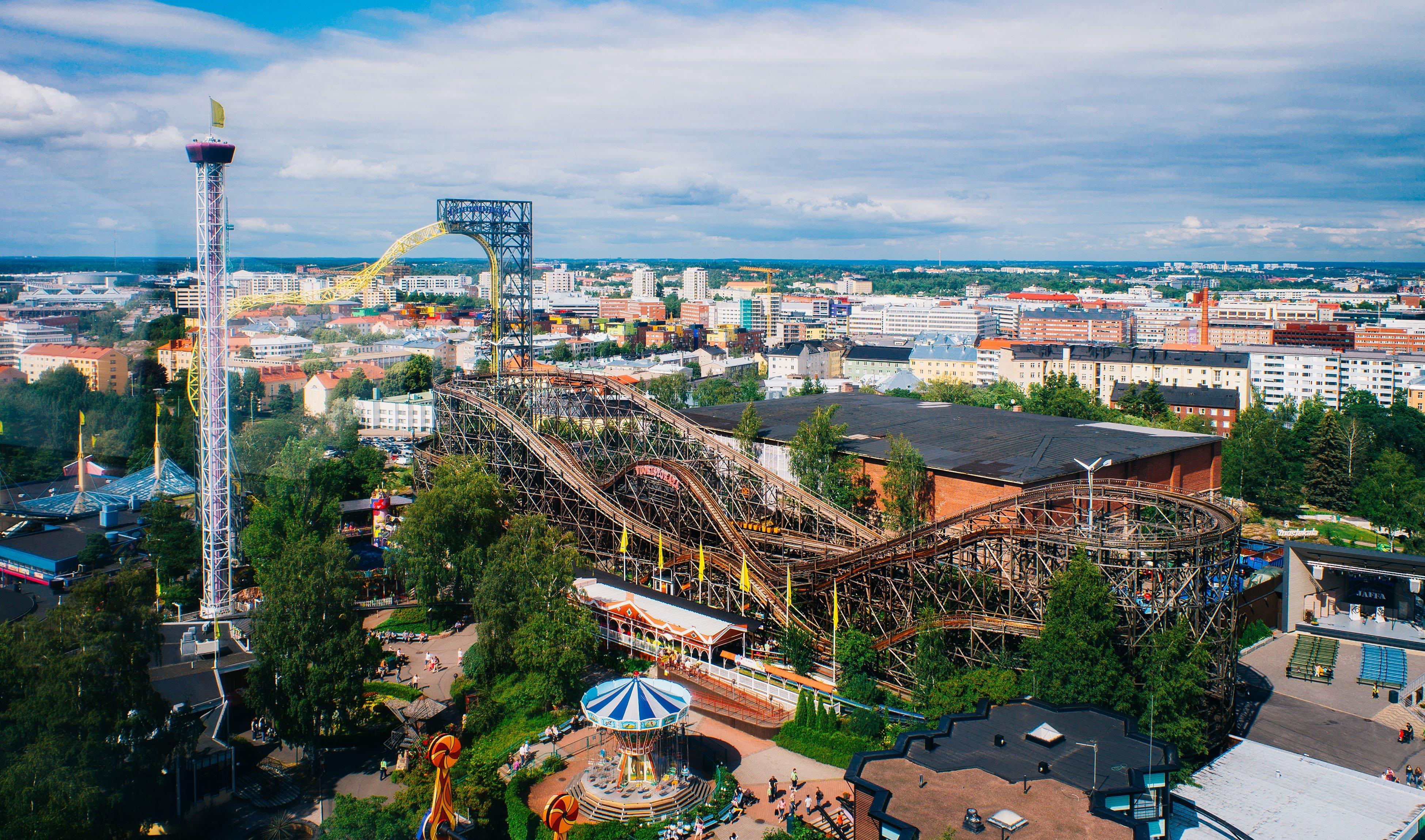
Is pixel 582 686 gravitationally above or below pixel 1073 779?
below

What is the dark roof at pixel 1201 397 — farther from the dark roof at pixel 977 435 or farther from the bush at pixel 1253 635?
the bush at pixel 1253 635

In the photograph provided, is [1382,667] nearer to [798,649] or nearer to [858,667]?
[858,667]

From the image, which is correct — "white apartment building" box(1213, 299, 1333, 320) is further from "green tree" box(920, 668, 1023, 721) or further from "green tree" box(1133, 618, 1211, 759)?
"green tree" box(920, 668, 1023, 721)

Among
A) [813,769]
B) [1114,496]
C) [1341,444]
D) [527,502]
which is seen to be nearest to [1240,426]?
[1341,444]

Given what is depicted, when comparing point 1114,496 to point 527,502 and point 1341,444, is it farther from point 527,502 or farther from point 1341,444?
point 1341,444

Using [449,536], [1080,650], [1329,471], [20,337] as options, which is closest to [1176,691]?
[1080,650]

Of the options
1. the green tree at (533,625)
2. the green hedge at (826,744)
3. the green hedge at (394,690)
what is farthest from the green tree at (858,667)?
the green hedge at (394,690)
